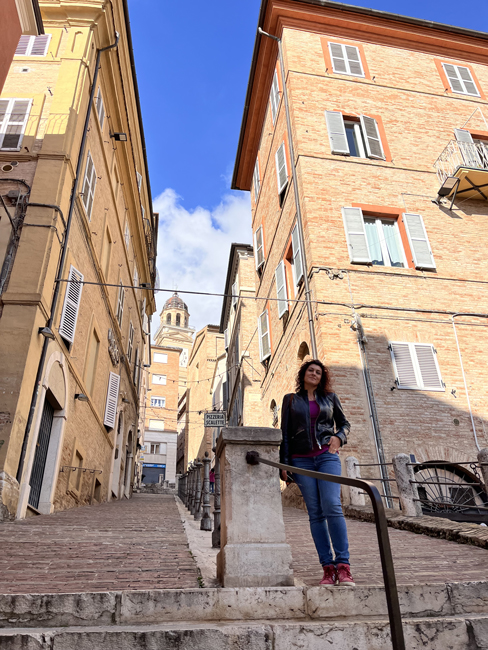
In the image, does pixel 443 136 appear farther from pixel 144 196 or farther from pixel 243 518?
pixel 243 518

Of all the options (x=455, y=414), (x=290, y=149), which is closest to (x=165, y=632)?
(x=455, y=414)

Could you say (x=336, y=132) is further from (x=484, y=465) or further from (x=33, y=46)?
(x=484, y=465)

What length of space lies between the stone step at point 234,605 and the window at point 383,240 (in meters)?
10.1

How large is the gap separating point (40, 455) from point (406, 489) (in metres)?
6.62

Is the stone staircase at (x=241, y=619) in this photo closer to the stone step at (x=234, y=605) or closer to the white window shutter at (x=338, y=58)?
the stone step at (x=234, y=605)

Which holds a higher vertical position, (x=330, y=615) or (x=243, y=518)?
(x=243, y=518)

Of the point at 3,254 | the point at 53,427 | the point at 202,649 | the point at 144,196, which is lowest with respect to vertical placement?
the point at 202,649

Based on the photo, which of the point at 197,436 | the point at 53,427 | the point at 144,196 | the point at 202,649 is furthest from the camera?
the point at 197,436

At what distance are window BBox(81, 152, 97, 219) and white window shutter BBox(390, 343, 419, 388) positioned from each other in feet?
26.5

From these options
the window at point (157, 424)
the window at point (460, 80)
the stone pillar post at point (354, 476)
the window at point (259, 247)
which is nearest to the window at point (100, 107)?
the window at point (259, 247)

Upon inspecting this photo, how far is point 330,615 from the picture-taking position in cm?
303

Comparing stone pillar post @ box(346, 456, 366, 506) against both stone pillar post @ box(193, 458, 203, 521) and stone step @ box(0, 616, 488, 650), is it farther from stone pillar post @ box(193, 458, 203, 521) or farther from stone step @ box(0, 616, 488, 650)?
stone step @ box(0, 616, 488, 650)

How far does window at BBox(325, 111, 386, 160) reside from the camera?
14609 millimetres

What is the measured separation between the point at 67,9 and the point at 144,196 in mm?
10949
